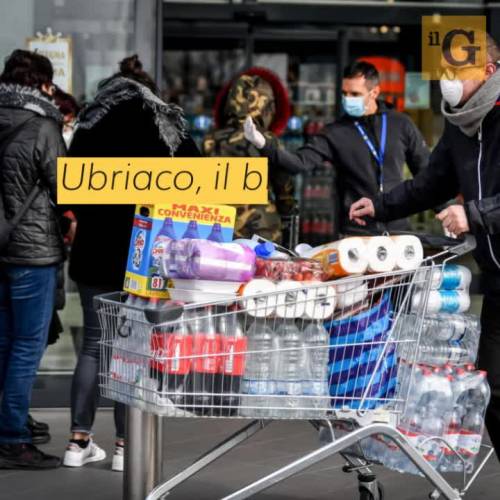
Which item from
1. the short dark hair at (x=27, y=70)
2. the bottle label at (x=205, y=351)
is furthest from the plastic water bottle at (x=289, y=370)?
the short dark hair at (x=27, y=70)

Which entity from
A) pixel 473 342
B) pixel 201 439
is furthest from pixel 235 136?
pixel 473 342

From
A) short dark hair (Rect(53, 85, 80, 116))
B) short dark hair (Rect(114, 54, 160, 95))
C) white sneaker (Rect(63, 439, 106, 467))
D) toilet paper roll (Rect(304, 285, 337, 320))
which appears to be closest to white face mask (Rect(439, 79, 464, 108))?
toilet paper roll (Rect(304, 285, 337, 320))

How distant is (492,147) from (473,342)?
2.43ft

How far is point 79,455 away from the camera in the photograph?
6160 mm

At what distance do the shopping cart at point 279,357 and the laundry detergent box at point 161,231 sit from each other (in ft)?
0.44

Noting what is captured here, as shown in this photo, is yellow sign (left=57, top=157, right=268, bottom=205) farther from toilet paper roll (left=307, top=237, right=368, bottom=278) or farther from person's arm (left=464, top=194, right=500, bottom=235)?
person's arm (left=464, top=194, right=500, bottom=235)

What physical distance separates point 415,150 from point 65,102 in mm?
2025

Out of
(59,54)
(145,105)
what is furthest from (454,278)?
(59,54)

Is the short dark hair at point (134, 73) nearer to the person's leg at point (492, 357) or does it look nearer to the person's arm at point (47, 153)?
the person's arm at point (47, 153)

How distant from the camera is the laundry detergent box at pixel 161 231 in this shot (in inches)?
173

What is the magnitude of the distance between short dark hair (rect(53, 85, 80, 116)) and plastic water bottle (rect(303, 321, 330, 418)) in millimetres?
3446

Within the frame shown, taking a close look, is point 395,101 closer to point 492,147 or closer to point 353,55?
point 353,55

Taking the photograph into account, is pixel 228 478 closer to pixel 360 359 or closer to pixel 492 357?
pixel 492 357

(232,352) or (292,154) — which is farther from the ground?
(292,154)
